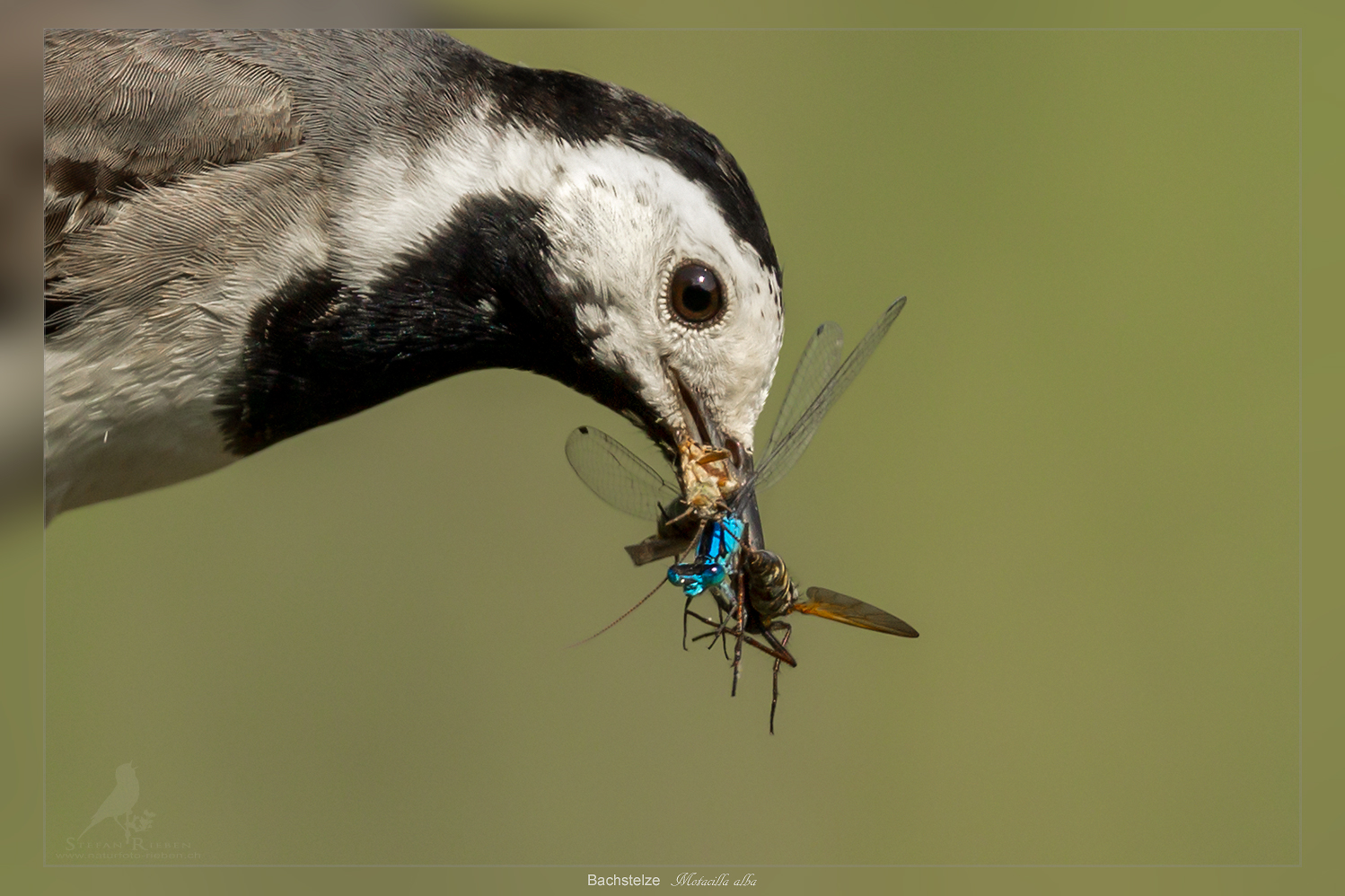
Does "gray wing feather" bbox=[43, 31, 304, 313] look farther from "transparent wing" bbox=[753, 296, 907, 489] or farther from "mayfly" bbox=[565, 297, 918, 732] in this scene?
"transparent wing" bbox=[753, 296, 907, 489]

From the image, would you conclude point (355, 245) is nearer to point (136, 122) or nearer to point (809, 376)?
point (136, 122)

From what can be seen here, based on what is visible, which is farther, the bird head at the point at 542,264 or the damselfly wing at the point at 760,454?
the damselfly wing at the point at 760,454

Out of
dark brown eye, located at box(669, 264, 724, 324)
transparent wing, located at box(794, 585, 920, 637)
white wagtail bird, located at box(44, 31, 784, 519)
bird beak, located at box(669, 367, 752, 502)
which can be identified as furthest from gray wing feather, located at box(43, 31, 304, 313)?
transparent wing, located at box(794, 585, 920, 637)

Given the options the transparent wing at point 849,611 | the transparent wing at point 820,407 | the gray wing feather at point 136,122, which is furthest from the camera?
the transparent wing at point 820,407

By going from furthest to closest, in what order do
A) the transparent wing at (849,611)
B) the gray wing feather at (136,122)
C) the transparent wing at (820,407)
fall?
the transparent wing at (820,407) < the transparent wing at (849,611) < the gray wing feather at (136,122)

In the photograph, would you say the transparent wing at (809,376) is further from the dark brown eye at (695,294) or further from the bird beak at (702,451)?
the dark brown eye at (695,294)

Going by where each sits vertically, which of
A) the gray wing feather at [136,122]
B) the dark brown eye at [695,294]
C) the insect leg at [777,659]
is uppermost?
the gray wing feather at [136,122]

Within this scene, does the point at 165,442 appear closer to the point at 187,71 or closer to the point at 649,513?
the point at 187,71

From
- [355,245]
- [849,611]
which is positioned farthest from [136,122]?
[849,611]

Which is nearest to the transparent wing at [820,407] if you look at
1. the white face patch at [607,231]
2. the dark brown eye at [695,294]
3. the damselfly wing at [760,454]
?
the damselfly wing at [760,454]
